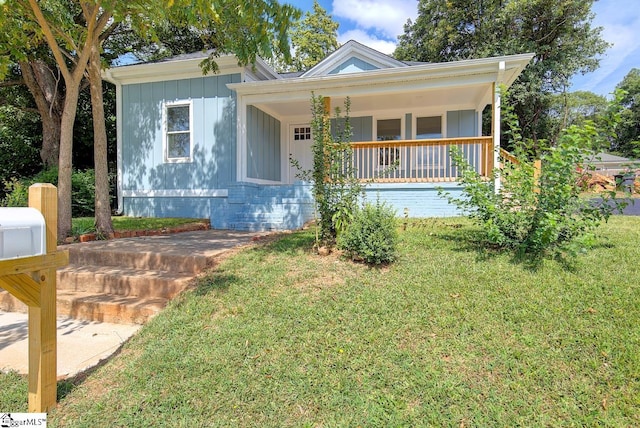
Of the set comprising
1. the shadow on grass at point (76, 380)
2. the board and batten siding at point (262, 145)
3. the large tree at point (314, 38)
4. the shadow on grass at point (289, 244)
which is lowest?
the shadow on grass at point (76, 380)

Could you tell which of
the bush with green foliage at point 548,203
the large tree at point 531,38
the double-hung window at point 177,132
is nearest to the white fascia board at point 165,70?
the double-hung window at point 177,132

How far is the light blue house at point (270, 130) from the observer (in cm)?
764

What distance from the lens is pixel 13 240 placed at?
1.80 metres

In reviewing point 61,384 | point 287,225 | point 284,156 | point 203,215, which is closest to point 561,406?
point 61,384

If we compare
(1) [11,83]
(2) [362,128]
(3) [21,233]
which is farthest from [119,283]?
(1) [11,83]

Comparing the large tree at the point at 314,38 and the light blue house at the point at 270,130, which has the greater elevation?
the large tree at the point at 314,38

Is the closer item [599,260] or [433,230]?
[599,260]

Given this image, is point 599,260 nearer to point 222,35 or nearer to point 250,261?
point 250,261

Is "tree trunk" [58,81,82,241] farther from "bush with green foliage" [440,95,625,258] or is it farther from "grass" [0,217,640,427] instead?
"bush with green foliage" [440,95,625,258]

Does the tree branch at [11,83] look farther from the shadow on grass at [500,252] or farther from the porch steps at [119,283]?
the shadow on grass at [500,252]

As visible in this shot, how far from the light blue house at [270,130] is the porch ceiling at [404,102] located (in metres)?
0.03

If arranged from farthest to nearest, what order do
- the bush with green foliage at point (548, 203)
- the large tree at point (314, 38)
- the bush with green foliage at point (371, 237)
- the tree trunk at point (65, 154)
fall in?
the large tree at point (314, 38) → the tree trunk at point (65, 154) → the bush with green foliage at point (371, 237) → the bush with green foliage at point (548, 203)

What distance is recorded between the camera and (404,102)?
30.6 feet

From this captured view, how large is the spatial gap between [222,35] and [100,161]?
11.2ft
